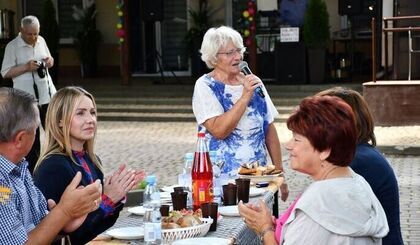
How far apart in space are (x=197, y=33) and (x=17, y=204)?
56.4 feet

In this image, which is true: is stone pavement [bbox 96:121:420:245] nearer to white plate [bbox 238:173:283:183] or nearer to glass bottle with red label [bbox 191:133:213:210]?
white plate [bbox 238:173:283:183]

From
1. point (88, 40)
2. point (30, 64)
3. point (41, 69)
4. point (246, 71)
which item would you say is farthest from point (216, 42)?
point (88, 40)

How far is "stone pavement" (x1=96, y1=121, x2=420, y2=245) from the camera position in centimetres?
944

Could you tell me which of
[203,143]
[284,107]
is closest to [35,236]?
[203,143]

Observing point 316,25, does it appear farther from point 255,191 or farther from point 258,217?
point 258,217

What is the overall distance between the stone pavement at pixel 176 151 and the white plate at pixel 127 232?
376cm

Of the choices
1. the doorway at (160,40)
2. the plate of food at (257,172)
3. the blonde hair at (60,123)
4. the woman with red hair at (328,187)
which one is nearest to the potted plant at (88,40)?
the doorway at (160,40)

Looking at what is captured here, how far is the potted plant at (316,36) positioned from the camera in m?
17.7

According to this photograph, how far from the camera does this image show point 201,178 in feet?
16.2

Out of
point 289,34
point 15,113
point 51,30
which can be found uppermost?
point 15,113

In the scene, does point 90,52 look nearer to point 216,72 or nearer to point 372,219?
point 216,72

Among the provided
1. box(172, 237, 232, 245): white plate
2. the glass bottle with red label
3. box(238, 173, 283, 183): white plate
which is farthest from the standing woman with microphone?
box(172, 237, 232, 245): white plate

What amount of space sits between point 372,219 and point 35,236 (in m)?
1.26

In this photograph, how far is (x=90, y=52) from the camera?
872 inches
